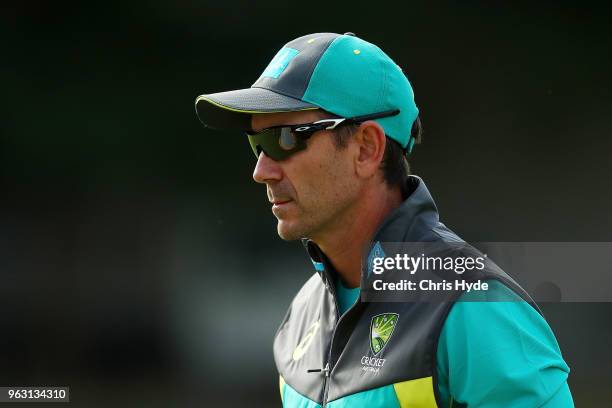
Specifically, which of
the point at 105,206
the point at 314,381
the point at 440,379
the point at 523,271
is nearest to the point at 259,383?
the point at 105,206

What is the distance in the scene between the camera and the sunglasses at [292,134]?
175 cm

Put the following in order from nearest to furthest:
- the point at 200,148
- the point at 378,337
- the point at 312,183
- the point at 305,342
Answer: the point at 378,337
the point at 312,183
the point at 305,342
the point at 200,148

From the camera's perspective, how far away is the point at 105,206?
5.32 metres

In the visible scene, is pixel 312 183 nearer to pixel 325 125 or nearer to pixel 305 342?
pixel 325 125

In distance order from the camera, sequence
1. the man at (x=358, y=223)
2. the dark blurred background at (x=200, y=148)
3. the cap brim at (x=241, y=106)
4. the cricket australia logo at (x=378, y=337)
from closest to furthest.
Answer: the man at (x=358, y=223) < the cricket australia logo at (x=378, y=337) < the cap brim at (x=241, y=106) < the dark blurred background at (x=200, y=148)

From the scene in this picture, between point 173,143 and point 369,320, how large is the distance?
3.84m

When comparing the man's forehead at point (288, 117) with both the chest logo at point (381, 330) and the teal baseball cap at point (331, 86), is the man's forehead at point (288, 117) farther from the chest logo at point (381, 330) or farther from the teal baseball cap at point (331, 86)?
the chest logo at point (381, 330)

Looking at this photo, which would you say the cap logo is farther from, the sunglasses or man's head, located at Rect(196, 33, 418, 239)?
the sunglasses

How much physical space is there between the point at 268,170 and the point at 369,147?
0.22 metres

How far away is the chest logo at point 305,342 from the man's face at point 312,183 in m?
0.28

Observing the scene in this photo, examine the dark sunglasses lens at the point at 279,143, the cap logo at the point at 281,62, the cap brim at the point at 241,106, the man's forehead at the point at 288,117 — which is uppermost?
the cap logo at the point at 281,62

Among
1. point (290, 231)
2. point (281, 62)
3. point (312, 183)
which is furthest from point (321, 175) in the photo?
point (281, 62)

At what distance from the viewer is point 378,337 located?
168cm

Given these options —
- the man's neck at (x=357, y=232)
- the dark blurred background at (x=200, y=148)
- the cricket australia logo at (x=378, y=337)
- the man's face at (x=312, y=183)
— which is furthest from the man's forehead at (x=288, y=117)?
the dark blurred background at (x=200, y=148)
